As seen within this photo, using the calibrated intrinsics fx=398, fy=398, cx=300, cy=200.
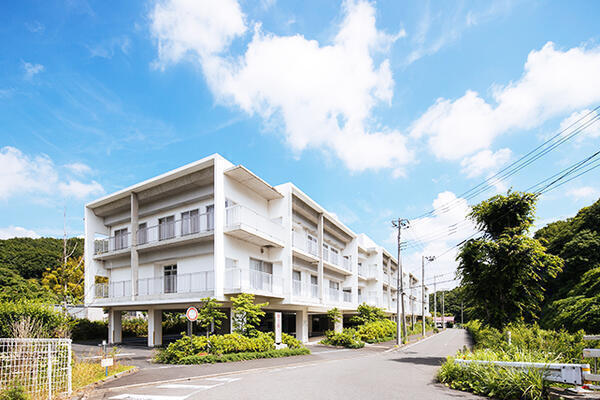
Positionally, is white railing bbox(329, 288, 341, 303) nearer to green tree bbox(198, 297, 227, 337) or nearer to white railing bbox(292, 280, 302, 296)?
white railing bbox(292, 280, 302, 296)

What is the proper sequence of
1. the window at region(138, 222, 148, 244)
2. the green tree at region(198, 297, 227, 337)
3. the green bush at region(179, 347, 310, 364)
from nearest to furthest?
the green bush at region(179, 347, 310, 364) < the green tree at region(198, 297, 227, 337) < the window at region(138, 222, 148, 244)

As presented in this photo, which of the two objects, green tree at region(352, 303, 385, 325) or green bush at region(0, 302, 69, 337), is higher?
green bush at region(0, 302, 69, 337)

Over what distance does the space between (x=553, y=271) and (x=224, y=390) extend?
14.4 m

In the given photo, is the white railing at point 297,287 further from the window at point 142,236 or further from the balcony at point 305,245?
the window at point 142,236

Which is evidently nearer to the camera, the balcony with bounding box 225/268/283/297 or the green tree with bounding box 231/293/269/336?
the green tree with bounding box 231/293/269/336

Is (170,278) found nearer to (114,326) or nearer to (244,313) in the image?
(244,313)

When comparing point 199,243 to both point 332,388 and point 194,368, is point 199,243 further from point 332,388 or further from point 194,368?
point 332,388

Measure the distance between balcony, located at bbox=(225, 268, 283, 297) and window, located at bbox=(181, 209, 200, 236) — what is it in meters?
3.66

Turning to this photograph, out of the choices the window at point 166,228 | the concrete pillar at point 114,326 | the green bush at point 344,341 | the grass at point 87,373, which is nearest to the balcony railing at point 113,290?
the concrete pillar at point 114,326

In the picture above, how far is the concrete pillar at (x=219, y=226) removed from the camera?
1994cm

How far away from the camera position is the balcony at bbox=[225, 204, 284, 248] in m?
20.8

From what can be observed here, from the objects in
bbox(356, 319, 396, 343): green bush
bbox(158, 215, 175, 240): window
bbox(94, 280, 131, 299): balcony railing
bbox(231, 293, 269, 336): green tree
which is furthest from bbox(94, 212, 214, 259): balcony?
bbox(356, 319, 396, 343): green bush

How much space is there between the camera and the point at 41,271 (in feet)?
176

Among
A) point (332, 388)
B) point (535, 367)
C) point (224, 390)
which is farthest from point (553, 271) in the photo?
point (224, 390)
